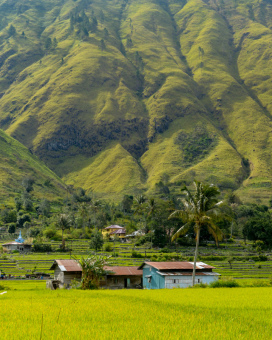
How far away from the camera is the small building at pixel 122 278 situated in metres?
53.4

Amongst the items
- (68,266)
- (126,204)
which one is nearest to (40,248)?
(68,266)

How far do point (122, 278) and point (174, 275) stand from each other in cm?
881

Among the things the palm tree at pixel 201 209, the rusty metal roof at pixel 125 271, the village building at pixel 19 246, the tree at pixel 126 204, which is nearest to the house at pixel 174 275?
the rusty metal roof at pixel 125 271

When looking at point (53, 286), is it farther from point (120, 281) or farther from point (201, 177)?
point (201, 177)

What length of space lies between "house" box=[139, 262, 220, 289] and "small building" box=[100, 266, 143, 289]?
2704mm

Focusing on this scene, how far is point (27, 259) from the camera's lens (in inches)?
3516

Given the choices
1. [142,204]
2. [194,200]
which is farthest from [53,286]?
[142,204]

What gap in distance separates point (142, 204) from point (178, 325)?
367 ft

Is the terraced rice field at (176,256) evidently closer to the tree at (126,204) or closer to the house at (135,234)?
the house at (135,234)

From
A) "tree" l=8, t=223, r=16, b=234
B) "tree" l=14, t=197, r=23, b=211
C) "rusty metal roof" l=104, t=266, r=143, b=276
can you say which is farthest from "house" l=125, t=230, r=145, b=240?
"rusty metal roof" l=104, t=266, r=143, b=276

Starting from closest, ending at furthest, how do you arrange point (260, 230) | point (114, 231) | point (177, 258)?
point (177, 258)
point (260, 230)
point (114, 231)

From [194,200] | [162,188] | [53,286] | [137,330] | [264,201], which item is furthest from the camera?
[162,188]

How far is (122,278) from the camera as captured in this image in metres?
55.3

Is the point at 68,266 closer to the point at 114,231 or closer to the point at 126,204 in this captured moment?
the point at 114,231
